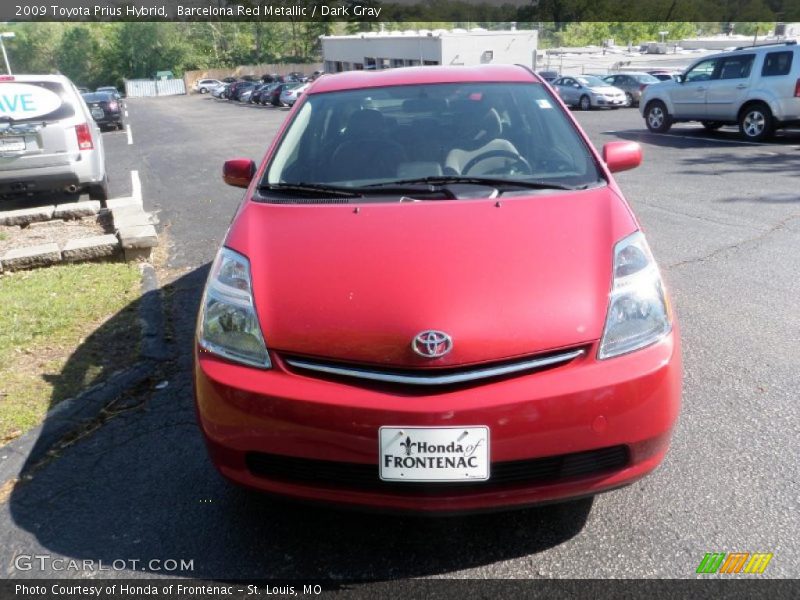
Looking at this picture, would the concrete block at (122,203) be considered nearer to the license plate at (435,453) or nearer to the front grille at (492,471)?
the front grille at (492,471)

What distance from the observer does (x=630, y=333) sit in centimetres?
228

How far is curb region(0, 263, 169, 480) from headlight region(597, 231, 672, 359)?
2.59 m

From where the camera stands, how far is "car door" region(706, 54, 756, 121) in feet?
45.3

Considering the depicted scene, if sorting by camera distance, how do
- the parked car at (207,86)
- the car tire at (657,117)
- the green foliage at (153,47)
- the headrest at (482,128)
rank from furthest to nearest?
the green foliage at (153,47)
the parked car at (207,86)
the car tire at (657,117)
the headrest at (482,128)

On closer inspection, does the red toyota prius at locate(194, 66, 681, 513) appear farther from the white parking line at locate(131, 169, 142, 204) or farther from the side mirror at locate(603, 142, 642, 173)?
the white parking line at locate(131, 169, 142, 204)

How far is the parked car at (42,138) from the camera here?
26.8 feet

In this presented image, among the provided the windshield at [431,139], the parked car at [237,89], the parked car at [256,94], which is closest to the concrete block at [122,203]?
the windshield at [431,139]

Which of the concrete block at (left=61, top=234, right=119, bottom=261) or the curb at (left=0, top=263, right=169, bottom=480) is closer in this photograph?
the curb at (left=0, top=263, right=169, bottom=480)

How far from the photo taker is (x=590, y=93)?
82.1 feet

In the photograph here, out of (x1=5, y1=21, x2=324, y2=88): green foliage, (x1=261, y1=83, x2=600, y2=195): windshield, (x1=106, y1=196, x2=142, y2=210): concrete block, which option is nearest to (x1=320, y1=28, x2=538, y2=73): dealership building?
(x1=106, y1=196, x2=142, y2=210): concrete block

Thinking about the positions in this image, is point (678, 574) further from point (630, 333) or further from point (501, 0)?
point (501, 0)

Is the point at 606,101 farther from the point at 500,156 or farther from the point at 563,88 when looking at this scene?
the point at 500,156

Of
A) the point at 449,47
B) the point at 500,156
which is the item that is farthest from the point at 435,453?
the point at 449,47

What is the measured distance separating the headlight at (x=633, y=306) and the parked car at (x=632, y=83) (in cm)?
2535
